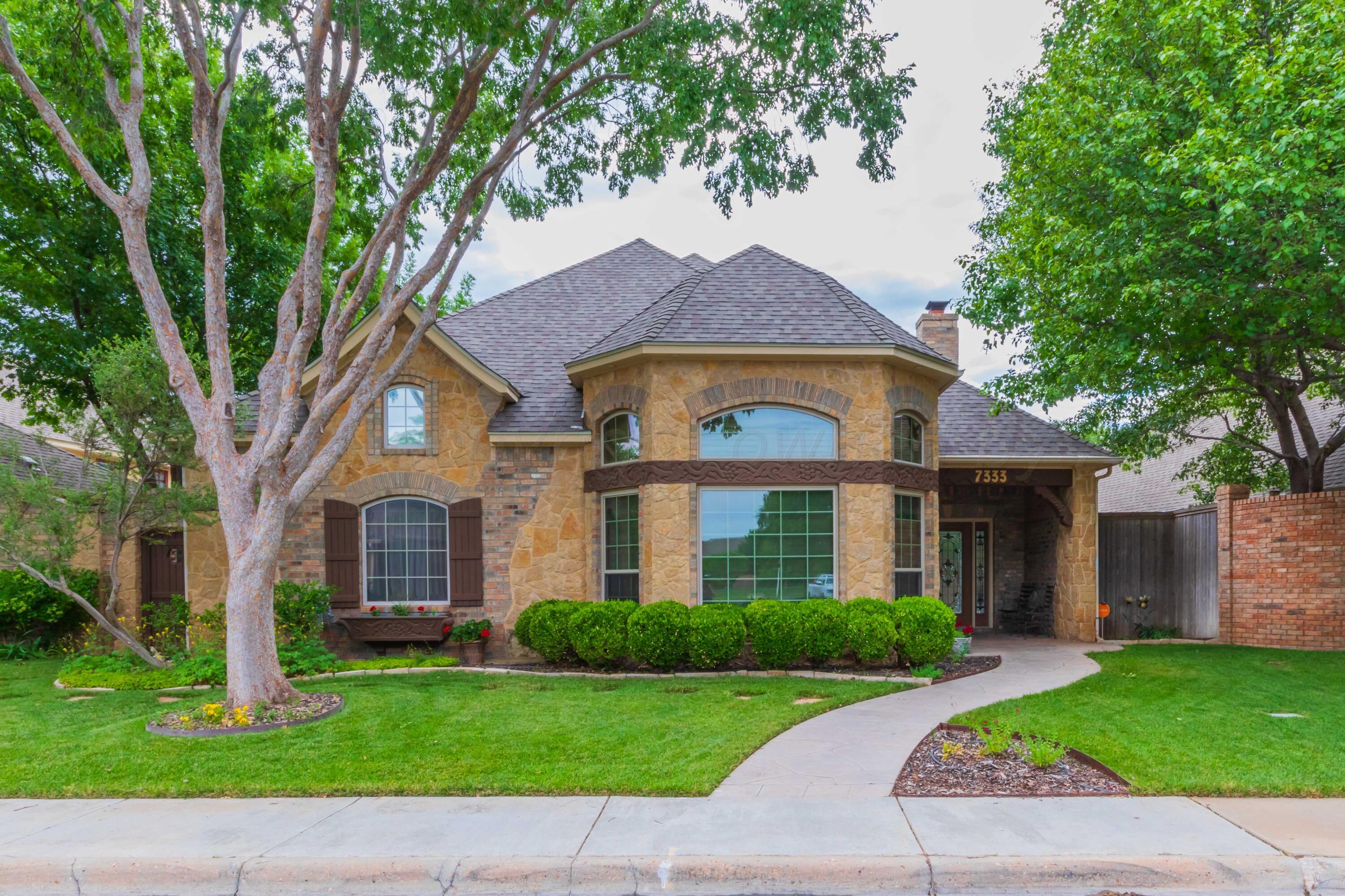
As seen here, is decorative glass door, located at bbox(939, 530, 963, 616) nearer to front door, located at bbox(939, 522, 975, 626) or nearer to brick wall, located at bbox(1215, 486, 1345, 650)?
front door, located at bbox(939, 522, 975, 626)

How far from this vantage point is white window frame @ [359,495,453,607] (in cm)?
1216

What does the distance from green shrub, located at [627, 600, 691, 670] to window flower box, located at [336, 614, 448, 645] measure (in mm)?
3178

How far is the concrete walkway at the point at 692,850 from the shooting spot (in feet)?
14.7

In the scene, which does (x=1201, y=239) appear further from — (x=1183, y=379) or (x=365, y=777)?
(x=365, y=777)

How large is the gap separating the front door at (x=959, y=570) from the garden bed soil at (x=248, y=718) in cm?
1133

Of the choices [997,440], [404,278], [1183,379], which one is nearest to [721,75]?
[997,440]

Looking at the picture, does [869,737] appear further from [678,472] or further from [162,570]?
[162,570]

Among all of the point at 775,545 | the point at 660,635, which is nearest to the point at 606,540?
the point at 660,635

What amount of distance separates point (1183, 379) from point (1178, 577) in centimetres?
395

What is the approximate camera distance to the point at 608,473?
468 inches

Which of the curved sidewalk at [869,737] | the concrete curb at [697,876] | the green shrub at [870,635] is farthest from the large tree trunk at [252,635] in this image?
the green shrub at [870,635]

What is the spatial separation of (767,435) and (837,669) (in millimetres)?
3329

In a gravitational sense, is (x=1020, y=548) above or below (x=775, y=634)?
above

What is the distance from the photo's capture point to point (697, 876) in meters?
4.52
